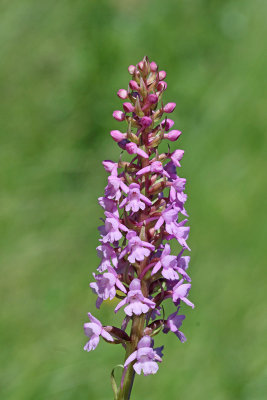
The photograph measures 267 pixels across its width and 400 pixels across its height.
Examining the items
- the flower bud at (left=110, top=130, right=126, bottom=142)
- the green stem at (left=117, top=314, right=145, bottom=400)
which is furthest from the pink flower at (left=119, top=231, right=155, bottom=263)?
the flower bud at (left=110, top=130, right=126, bottom=142)

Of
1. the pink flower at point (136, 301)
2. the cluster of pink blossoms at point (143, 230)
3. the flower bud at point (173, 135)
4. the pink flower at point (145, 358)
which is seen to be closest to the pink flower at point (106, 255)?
the cluster of pink blossoms at point (143, 230)

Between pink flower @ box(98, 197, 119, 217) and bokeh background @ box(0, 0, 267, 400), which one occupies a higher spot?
bokeh background @ box(0, 0, 267, 400)

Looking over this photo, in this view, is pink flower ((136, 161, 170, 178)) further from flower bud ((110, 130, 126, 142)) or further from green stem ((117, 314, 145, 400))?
green stem ((117, 314, 145, 400))

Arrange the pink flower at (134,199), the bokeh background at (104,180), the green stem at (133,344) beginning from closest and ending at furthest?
the pink flower at (134,199), the green stem at (133,344), the bokeh background at (104,180)

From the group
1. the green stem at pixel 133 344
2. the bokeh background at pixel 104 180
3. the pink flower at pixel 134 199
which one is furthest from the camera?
the bokeh background at pixel 104 180

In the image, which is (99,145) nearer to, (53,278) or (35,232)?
(35,232)

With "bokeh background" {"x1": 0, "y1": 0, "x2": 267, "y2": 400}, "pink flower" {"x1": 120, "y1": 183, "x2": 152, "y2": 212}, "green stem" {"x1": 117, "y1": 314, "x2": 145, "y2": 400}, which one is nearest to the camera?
"pink flower" {"x1": 120, "y1": 183, "x2": 152, "y2": 212}

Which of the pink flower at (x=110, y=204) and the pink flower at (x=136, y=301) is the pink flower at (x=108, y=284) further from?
the pink flower at (x=110, y=204)
